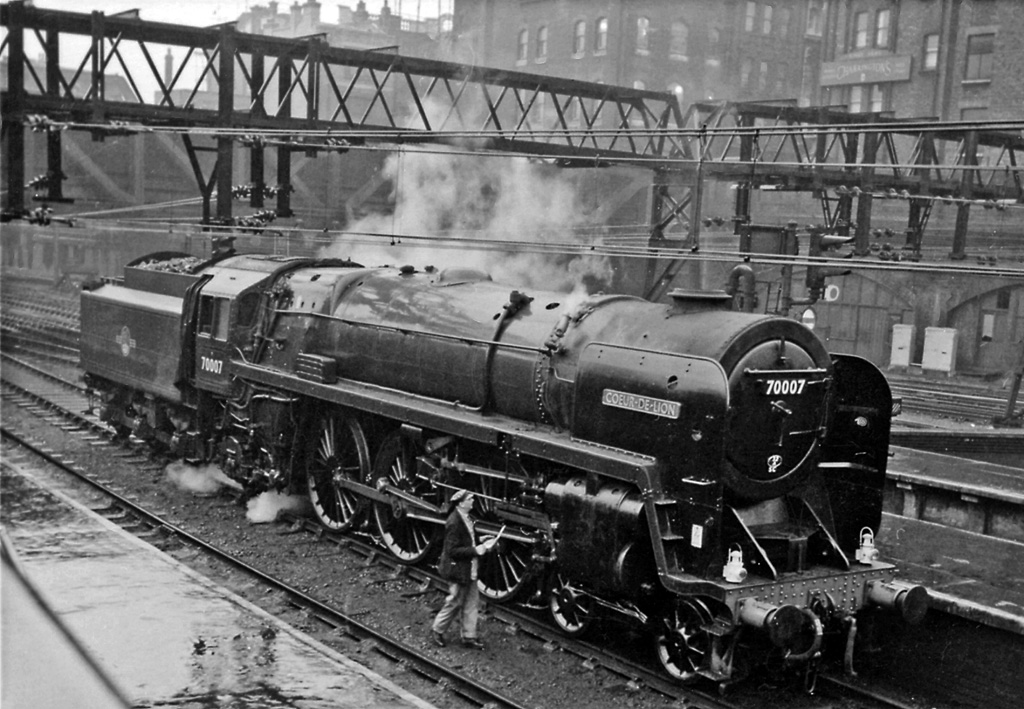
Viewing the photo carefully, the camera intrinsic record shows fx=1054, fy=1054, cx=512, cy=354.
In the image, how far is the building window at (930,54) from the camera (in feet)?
105

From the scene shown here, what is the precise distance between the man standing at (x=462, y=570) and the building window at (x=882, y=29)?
2996 cm

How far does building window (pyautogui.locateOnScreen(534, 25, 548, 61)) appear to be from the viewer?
33.3 metres

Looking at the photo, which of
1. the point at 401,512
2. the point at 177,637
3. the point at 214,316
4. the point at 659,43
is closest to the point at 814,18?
the point at 659,43

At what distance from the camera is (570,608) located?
8906 millimetres

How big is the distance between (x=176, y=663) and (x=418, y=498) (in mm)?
3079

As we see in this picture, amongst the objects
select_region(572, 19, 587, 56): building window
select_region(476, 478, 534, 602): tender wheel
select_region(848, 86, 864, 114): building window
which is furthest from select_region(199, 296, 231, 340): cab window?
select_region(848, 86, 864, 114): building window

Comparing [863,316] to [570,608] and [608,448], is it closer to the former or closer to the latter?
[570,608]

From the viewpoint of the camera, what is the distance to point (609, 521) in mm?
7879

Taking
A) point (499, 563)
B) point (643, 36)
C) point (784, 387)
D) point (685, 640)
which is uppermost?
point (643, 36)

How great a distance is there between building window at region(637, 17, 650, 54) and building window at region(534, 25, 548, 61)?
2.96 metres

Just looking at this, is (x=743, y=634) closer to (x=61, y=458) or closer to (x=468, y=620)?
(x=468, y=620)

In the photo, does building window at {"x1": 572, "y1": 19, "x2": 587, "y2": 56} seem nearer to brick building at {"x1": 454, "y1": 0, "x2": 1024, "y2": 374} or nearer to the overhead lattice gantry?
brick building at {"x1": 454, "y1": 0, "x2": 1024, "y2": 374}

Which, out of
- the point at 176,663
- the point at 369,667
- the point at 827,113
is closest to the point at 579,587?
the point at 369,667

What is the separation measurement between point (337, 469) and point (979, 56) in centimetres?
2545
